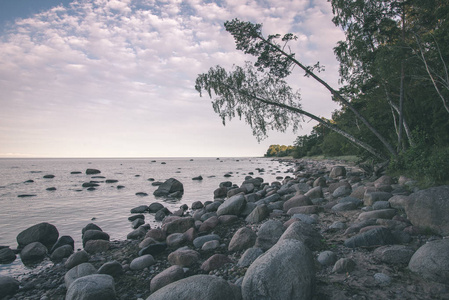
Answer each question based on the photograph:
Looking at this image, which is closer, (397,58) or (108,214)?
(108,214)

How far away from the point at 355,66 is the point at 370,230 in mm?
14991

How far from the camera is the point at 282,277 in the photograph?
10.7 ft

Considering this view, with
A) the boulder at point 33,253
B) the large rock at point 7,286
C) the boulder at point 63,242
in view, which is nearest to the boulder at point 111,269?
the large rock at point 7,286

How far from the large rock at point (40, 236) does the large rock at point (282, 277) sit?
703 centimetres

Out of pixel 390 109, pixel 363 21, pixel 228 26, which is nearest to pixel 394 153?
pixel 390 109

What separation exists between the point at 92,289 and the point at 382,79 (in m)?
16.9

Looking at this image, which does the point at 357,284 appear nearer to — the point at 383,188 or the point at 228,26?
the point at 383,188

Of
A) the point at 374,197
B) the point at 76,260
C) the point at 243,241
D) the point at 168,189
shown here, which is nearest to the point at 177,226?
the point at 76,260

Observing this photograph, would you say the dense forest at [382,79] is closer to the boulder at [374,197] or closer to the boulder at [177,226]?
the boulder at [374,197]

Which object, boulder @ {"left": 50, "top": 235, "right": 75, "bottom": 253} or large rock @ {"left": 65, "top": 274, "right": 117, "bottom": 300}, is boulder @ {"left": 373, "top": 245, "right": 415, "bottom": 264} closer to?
large rock @ {"left": 65, "top": 274, "right": 117, "bottom": 300}

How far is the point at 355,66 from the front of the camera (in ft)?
54.1

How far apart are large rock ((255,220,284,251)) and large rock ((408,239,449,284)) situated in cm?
240

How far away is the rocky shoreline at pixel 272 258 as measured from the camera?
3.29 metres

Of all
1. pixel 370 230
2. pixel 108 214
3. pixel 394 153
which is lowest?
pixel 108 214
